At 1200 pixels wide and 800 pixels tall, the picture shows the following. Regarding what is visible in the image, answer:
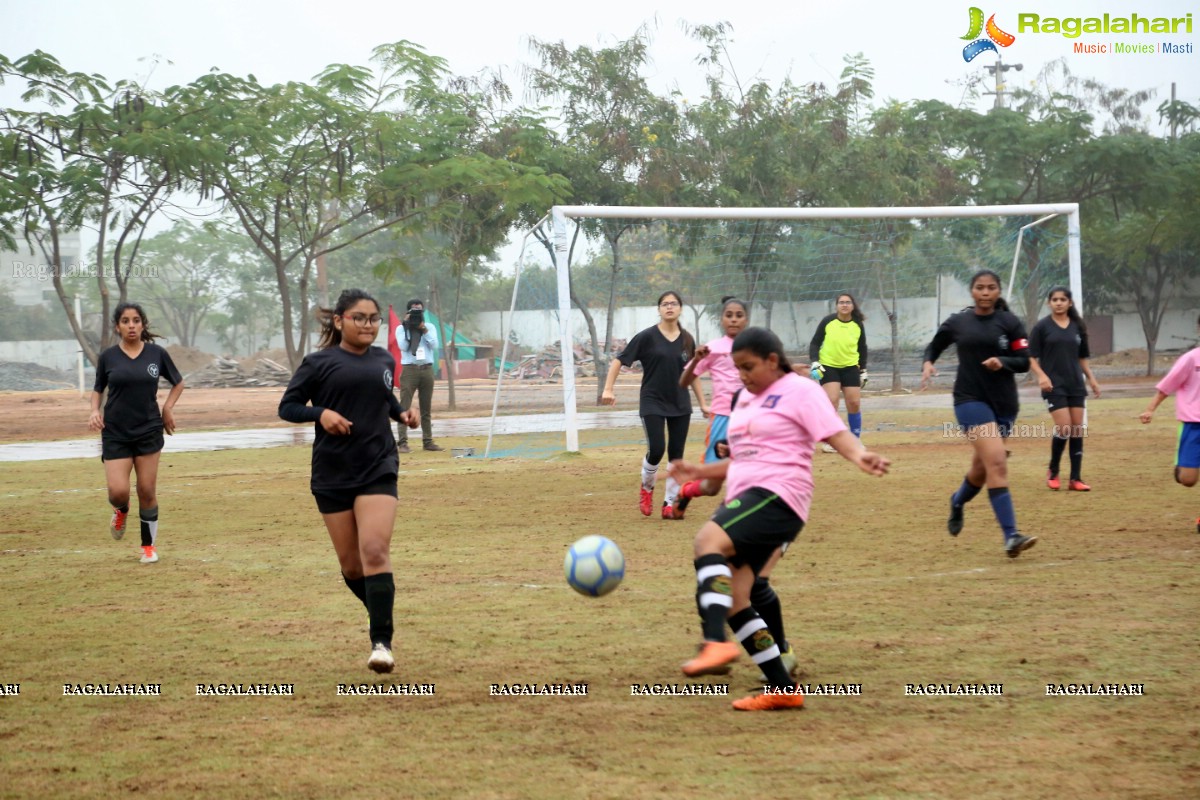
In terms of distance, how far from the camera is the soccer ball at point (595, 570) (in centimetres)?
602

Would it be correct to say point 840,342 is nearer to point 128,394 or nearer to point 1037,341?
point 1037,341

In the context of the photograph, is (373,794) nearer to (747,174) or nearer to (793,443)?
(793,443)

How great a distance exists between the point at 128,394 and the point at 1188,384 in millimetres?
8314

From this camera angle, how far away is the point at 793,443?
550 cm

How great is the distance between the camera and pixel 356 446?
20.6ft

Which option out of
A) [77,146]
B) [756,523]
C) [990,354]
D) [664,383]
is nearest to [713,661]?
[756,523]

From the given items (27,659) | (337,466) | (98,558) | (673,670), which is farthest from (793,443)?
(98,558)

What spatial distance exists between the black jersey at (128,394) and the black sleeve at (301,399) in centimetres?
385

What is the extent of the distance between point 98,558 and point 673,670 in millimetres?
5918

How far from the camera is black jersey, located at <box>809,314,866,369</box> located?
16.0m

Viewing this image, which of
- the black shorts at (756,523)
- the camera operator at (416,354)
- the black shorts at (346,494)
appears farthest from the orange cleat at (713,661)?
the camera operator at (416,354)

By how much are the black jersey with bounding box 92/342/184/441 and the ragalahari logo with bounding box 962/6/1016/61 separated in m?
30.0

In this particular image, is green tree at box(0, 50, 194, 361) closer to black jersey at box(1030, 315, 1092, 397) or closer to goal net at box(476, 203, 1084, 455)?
goal net at box(476, 203, 1084, 455)

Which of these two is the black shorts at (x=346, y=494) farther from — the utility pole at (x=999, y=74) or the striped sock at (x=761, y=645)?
the utility pole at (x=999, y=74)
